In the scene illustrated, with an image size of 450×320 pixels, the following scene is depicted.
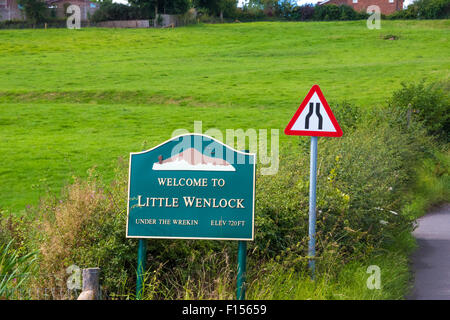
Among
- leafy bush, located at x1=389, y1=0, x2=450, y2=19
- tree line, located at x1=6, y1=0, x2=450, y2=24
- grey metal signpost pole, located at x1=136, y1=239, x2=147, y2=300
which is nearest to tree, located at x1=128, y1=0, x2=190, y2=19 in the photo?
tree line, located at x1=6, y1=0, x2=450, y2=24

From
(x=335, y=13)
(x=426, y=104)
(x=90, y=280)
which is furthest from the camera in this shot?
(x=335, y=13)

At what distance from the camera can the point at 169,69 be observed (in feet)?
140

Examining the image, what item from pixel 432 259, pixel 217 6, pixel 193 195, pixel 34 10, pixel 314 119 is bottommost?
pixel 432 259

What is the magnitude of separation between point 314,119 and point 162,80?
31.5 metres

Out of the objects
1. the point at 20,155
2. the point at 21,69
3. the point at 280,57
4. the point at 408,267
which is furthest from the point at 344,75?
the point at 408,267

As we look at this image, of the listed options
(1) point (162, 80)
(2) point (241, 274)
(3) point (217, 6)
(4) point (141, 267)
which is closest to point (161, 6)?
(3) point (217, 6)

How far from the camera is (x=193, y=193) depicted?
261 inches

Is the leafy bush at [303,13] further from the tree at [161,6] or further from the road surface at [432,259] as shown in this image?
the road surface at [432,259]

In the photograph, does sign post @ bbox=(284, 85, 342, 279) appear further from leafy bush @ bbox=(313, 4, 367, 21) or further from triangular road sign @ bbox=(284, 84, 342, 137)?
leafy bush @ bbox=(313, 4, 367, 21)

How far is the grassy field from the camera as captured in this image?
21125 millimetres

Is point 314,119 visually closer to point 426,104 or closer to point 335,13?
point 426,104

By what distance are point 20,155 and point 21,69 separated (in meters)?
24.1

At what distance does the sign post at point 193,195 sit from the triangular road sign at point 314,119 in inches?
43.6
